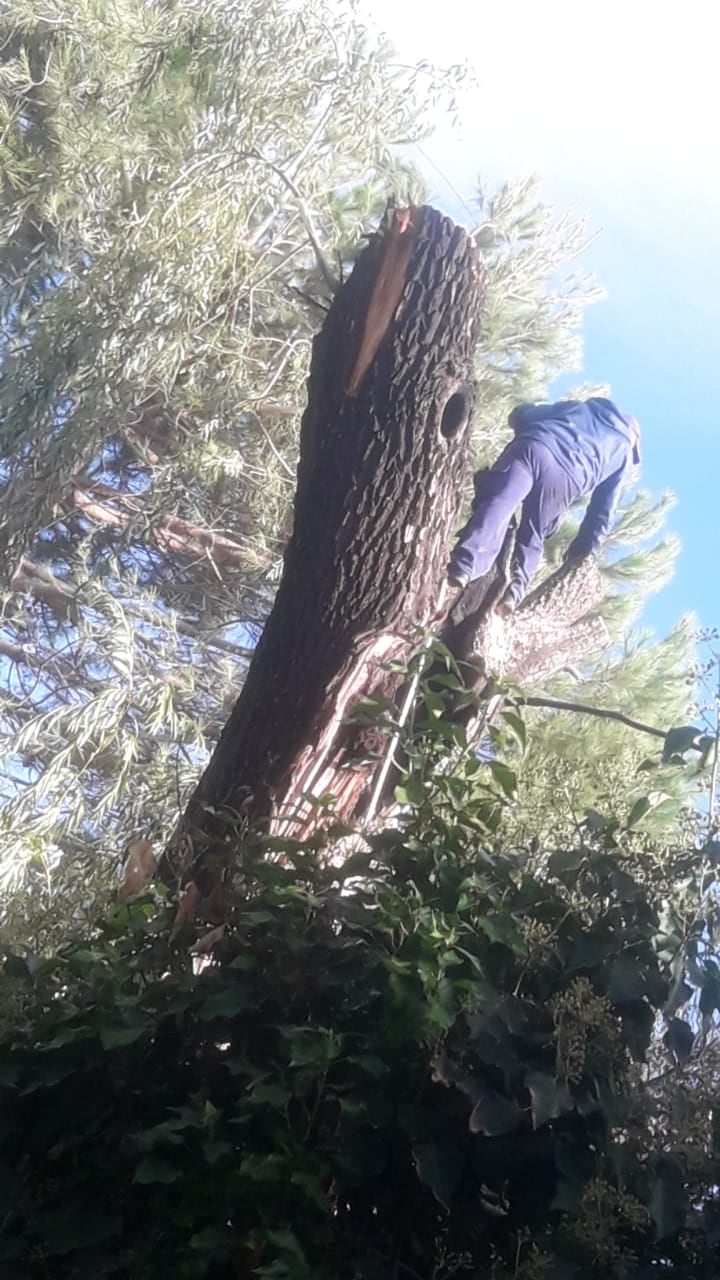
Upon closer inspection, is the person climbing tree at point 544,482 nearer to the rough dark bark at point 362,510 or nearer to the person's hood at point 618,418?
the person's hood at point 618,418

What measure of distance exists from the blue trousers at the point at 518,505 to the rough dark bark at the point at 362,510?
0.26m

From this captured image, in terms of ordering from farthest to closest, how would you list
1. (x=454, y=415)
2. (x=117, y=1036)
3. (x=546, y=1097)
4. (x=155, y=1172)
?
(x=454, y=415) → (x=117, y=1036) → (x=155, y=1172) → (x=546, y=1097)


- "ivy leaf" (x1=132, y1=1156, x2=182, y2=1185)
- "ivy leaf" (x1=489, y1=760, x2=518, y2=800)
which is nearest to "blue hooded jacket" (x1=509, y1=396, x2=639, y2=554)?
"ivy leaf" (x1=489, y1=760, x2=518, y2=800)

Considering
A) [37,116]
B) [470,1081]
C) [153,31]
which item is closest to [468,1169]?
[470,1081]

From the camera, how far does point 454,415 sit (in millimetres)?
2758

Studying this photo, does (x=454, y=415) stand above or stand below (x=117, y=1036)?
above

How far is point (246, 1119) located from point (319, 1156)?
11 cm

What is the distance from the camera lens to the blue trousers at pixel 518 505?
3039 millimetres

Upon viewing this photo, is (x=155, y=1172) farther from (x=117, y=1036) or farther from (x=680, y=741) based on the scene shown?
(x=680, y=741)

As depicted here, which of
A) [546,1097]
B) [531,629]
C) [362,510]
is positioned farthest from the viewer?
[531,629]

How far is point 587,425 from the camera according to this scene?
11.6 feet

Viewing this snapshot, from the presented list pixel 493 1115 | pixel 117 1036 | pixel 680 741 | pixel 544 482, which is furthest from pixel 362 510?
pixel 493 1115

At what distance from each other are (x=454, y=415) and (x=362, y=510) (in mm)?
344

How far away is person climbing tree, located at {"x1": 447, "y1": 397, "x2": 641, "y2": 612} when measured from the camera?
10.0ft
